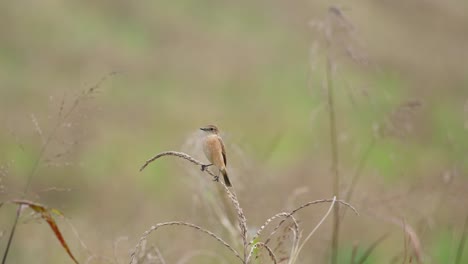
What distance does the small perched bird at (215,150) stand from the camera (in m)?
3.07

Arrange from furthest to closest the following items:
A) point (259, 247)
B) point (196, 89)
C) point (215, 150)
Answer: point (196, 89)
point (215, 150)
point (259, 247)

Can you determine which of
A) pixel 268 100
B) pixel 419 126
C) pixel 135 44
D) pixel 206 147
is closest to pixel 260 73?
pixel 268 100

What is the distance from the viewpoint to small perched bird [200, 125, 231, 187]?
3.07 metres

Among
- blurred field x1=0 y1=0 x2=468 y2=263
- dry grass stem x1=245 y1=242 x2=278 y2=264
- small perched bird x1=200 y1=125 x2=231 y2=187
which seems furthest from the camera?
blurred field x1=0 y1=0 x2=468 y2=263

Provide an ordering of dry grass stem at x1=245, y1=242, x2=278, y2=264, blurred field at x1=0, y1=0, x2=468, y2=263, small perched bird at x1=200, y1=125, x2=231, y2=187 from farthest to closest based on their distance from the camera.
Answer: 1. blurred field at x1=0, y1=0, x2=468, y2=263
2. small perched bird at x1=200, y1=125, x2=231, y2=187
3. dry grass stem at x1=245, y1=242, x2=278, y2=264

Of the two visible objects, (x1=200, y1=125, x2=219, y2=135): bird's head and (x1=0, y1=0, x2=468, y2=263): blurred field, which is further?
(x1=0, y1=0, x2=468, y2=263): blurred field

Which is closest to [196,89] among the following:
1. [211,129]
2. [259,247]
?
[211,129]

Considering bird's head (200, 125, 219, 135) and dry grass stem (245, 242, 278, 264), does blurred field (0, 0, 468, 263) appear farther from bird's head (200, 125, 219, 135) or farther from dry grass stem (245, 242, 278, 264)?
dry grass stem (245, 242, 278, 264)

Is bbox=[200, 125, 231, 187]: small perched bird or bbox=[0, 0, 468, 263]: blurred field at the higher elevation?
bbox=[200, 125, 231, 187]: small perched bird

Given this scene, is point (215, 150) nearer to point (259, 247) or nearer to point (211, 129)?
point (211, 129)

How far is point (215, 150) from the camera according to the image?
3086mm

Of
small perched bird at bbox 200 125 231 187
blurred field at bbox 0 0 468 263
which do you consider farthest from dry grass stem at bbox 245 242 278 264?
blurred field at bbox 0 0 468 263

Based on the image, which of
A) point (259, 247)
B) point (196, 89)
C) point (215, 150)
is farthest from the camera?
point (196, 89)

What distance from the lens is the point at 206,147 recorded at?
3092 mm
